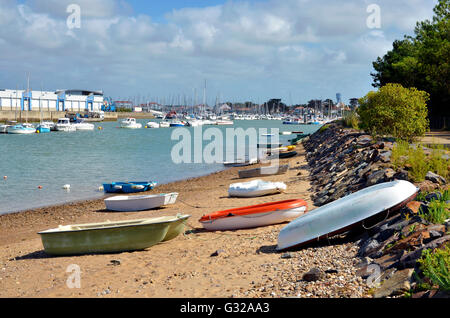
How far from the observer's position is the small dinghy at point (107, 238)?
12.2m

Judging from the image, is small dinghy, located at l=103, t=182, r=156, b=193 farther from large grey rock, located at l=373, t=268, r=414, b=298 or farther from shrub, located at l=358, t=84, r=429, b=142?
large grey rock, located at l=373, t=268, r=414, b=298

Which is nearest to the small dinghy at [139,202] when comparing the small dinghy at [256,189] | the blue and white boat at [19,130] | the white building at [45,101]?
the small dinghy at [256,189]

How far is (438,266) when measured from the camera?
20.4ft

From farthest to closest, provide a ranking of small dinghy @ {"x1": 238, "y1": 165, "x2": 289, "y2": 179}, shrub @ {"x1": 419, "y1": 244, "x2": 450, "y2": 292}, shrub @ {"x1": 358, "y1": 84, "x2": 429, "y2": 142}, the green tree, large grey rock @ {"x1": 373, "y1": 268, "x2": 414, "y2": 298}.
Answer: the green tree, small dinghy @ {"x1": 238, "y1": 165, "x2": 289, "y2": 179}, shrub @ {"x1": 358, "y1": 84, "x2": 429, "y2": 142}, large grey rock @ {"x1": 373, "y1": 268, "x2": 414, "y2": 298}, shrub @ {"x1": 419, "y1": 244, "x2": 450, "y2": 292}

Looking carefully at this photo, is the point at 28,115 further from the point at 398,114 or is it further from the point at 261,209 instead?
the point at 261,209

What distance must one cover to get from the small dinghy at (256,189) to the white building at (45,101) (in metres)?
110

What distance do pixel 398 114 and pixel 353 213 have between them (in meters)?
15.4

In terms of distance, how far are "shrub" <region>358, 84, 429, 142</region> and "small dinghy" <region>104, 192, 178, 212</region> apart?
11446mm

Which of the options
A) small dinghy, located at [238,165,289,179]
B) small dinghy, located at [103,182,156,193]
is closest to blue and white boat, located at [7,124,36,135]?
small dinghy, located at [103,182,156,193]

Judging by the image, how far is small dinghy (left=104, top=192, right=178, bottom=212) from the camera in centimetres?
1931

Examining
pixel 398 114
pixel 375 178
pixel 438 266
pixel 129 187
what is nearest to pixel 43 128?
pixel 129 187

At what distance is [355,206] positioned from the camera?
9758 millimetres

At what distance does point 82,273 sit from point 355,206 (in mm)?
6055
